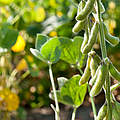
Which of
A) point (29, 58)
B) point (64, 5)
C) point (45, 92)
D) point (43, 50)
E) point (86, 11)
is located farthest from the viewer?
point (45, 92)

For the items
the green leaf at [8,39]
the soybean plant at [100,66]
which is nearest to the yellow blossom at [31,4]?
the green leaf at [8,39]

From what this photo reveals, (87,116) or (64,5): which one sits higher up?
(64,5)

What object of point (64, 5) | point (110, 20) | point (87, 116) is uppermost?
point (64, 5)

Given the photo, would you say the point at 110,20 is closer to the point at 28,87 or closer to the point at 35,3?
the point at 35,3

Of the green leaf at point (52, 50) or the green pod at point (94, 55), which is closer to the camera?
the green pod at point (94, 55)

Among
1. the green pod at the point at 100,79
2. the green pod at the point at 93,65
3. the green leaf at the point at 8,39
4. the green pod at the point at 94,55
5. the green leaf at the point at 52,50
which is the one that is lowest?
the green pod at the point at 100,79

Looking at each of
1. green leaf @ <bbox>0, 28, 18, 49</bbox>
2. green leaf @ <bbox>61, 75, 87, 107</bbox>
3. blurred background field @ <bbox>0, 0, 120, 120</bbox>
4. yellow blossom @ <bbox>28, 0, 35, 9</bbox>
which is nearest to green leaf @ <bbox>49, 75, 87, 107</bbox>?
green leaf @ <bbox>61, 75, 87, 107</bbox>

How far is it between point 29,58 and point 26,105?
4.34 feet

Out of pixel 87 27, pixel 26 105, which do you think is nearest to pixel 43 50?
pixel 87 27

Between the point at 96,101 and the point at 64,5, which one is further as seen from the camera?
the point at 96,101

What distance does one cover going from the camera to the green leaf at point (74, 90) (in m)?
0.57

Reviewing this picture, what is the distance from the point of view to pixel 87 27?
1.38ft

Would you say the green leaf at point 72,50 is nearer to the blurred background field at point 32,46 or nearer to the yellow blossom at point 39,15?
the blurred background field at point 32,46

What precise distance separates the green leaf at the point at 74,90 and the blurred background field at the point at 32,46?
16 centimetres
